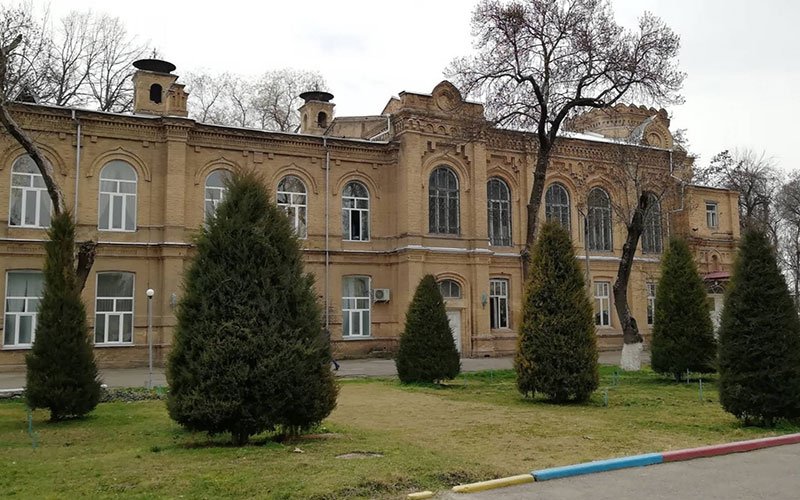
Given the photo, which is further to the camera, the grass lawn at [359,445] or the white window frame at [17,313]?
the white window frame at [17,313]

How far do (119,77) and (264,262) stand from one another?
31311 millimetres

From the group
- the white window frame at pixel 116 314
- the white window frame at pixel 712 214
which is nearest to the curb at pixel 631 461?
the white window frame at pixel 116 314

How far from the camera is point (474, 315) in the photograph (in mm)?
29500

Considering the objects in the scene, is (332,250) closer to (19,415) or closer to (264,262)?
(19,415)

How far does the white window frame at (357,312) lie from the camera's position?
2902 centimetres

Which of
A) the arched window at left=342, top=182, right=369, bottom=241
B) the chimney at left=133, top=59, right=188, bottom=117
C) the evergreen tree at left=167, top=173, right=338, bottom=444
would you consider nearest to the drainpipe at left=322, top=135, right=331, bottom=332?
Answer: the arched window at left=342, top=182, right=369, bottom=241

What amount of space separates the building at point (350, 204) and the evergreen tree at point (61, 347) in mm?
10271

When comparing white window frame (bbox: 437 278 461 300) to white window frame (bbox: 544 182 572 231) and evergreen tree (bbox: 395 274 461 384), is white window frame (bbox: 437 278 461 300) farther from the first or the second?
evergreen tree (bbox: 395 274 461 384)

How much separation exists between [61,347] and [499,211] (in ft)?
71.9

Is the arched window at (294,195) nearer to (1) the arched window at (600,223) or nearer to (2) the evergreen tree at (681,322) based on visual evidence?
(1) the arched window at (600,223)

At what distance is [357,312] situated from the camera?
2933 cm

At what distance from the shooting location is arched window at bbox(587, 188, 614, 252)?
33.8m

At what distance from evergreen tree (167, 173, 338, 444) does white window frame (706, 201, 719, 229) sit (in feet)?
109

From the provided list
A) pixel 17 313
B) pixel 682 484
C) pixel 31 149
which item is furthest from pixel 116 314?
pixel 682 484
